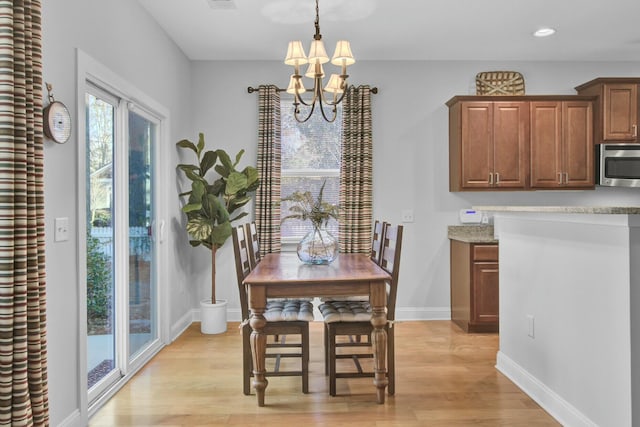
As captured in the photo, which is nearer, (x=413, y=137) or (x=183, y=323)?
(x=183, y=323)

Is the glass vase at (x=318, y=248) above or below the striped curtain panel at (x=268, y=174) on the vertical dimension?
below

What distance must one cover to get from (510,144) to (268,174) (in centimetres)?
242

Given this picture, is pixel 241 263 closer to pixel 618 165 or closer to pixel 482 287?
pixel 482 287

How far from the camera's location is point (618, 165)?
4711mm

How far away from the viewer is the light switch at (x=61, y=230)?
2.35 m

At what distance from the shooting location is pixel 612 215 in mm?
2174

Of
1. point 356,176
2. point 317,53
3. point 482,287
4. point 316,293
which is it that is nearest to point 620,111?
point 482,287

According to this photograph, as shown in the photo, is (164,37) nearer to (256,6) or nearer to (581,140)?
(256,6)

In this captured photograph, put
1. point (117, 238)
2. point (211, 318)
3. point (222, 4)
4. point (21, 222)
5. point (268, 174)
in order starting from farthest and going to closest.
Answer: point (268, 174)
point (211, 318)
point (222, 4)
point (117, 238)
point (21, 222)

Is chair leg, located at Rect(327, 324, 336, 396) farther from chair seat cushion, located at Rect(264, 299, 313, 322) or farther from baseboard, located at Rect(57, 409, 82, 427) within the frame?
baseboard, located at Rect(57, 409, 82, 427)

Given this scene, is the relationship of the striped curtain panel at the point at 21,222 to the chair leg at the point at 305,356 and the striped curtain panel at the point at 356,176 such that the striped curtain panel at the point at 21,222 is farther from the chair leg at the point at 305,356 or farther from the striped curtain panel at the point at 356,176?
the striped curtain panel at the point at 356,176

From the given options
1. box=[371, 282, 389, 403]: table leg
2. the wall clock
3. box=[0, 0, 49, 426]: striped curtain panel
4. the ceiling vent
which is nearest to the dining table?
box=[371, 282, 389, 403]: table leg

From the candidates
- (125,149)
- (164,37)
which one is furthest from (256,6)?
(125,149)

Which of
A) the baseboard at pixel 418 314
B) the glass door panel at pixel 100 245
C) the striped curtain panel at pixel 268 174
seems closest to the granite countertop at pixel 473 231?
the baseboard at pixel 418 314
